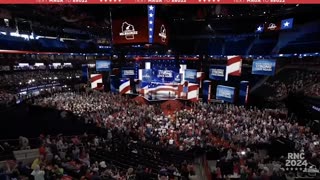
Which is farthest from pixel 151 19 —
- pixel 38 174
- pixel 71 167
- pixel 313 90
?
pixel 38 174

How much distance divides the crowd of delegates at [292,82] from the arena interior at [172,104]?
0.13m

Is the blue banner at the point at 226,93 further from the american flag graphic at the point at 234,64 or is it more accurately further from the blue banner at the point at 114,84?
the blue banner at the point at 114,84

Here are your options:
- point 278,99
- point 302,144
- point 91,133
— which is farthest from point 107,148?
point 278,99

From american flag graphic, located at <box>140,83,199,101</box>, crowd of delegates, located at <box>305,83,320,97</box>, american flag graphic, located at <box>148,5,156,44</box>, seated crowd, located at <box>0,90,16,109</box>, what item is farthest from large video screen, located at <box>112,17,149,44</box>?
crowd of delegates, located at <box>305,83,320,97</box>

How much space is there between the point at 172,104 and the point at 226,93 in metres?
5.78

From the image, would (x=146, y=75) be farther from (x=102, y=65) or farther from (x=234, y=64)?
(x=234, y=64)

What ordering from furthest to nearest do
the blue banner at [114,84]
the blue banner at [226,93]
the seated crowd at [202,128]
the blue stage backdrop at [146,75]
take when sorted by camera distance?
the blue stage backdrop at [146,75], the blue banner at [114,84], the blue banner at [226,93], the seated crowd at [202,128]

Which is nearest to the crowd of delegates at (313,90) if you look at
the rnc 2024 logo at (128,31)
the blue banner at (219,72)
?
the blue banner at (219,72)

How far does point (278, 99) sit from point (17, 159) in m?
23.7

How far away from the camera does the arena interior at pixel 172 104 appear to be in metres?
12.9

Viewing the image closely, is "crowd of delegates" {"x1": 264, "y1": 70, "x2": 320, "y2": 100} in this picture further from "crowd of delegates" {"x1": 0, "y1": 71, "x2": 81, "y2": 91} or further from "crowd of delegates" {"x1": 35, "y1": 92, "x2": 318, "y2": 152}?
"crowd of delegates" {"x1": 0, "y1": 71, "x2": 81, "y2": 91}

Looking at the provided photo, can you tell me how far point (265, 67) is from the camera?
76.6ft

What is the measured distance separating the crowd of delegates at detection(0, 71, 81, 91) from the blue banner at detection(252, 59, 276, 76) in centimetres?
2802

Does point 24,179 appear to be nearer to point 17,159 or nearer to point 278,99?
point 17,159
